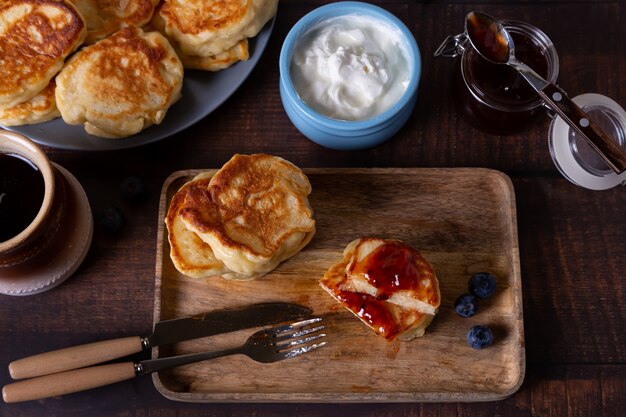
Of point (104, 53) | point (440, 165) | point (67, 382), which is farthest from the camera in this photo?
point (440, 165)

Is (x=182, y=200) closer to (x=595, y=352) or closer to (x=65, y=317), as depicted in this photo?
(x=65, y=317)

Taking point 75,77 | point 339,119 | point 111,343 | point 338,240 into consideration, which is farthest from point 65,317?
point 339,119

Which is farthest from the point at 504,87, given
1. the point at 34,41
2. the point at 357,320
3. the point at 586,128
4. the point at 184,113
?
the point at 34,41

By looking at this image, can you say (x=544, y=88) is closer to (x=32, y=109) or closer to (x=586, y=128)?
(x=586, y=128)

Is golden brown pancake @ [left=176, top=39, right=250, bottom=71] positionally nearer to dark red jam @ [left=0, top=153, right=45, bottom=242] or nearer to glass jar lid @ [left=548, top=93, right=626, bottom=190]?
dark red jam @ [left=0, top=153, right=45, bottom=242]

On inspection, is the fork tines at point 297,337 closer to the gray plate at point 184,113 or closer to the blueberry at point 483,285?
the blueberry at point 483,285

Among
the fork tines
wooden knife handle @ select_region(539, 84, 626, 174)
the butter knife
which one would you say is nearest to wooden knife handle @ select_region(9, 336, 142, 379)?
the butter knife
